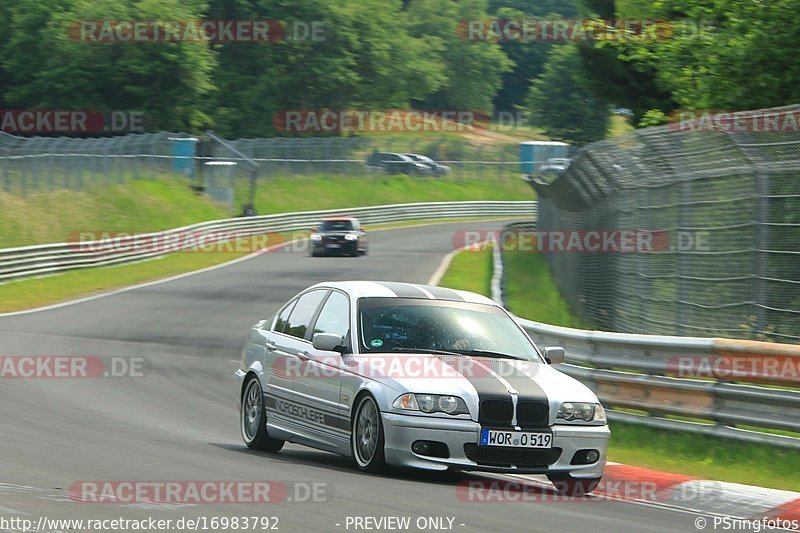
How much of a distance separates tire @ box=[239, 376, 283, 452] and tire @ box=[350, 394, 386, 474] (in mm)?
1645

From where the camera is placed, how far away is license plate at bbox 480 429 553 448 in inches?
341

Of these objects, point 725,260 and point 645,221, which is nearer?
point 725,260

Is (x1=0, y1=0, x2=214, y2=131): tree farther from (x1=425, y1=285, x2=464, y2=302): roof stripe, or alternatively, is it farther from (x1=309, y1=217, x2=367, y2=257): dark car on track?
(x1=425, y1=285, x2=464, y2=302): roof stripe

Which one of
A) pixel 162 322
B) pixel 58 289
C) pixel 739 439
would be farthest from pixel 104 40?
pixel 739 439

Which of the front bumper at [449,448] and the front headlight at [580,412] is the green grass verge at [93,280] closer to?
the front bumper at [449,448]

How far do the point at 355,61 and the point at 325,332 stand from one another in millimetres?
77997

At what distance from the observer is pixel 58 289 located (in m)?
30.6

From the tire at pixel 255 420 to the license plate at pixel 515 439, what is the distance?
2.55m

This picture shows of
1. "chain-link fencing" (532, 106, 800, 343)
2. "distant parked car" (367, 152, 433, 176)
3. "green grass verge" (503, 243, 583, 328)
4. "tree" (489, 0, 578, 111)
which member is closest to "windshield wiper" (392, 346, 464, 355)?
"chain-link fencing" (532, 106, 800, 343)

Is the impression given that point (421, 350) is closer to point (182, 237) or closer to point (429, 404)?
point (429, 404)

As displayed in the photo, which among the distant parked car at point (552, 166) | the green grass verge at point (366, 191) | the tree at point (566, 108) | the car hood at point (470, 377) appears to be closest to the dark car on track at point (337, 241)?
the green grass verge at point (366, 191)

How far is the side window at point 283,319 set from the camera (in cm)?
1091

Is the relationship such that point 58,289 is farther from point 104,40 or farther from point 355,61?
point 355,61

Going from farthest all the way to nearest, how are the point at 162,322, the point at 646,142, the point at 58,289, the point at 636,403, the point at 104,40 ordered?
the point at 104,40, the point at 58,289, the point at 162,322, the point at 646,142, the point at 636,403
